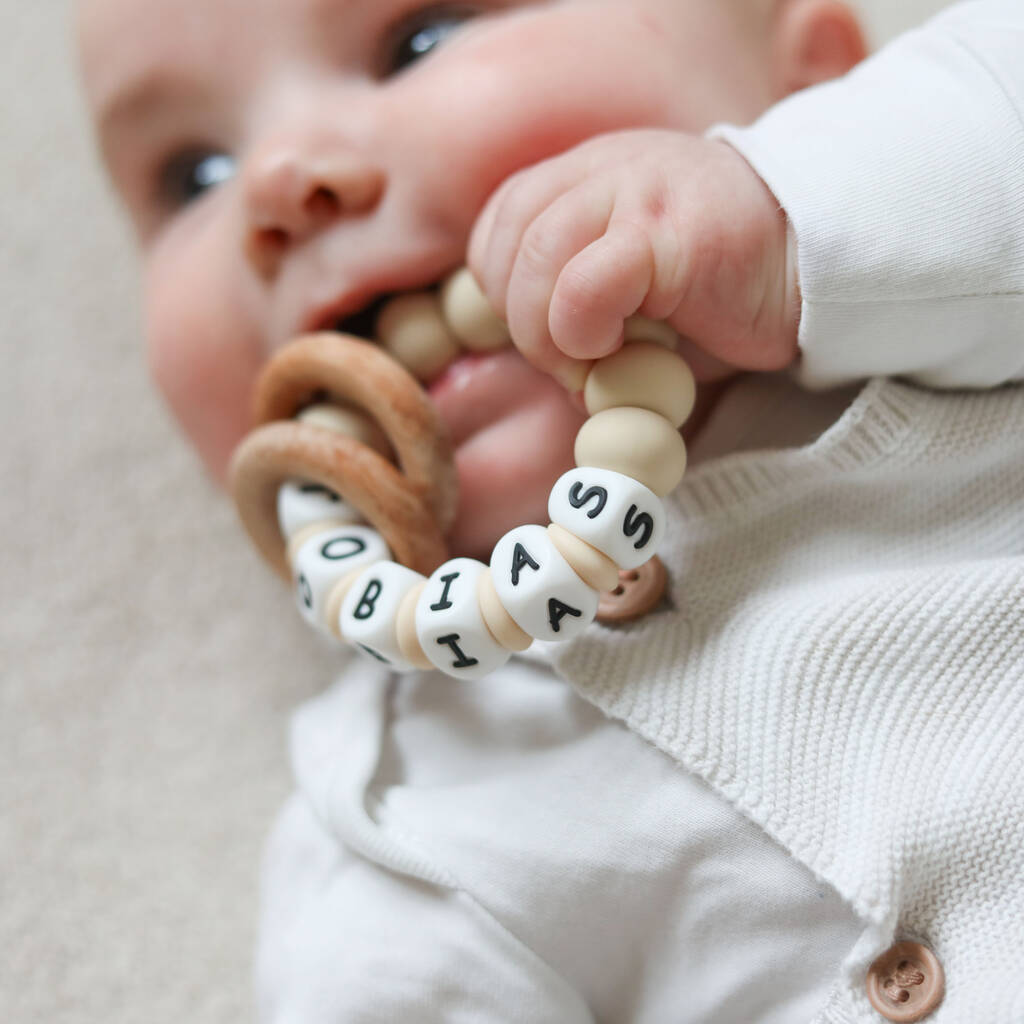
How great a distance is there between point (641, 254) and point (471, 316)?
0.17 m

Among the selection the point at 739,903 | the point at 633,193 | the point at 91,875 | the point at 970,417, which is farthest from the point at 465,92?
the point at 91,875

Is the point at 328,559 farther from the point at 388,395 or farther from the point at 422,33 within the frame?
the point at 422,33

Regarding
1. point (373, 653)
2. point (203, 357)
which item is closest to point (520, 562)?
point (373, 653)

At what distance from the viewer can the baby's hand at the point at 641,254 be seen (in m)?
0.56

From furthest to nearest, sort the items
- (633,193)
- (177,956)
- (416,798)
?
(177,956) → (416,798) → (633,193)

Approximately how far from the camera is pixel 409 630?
604 mm

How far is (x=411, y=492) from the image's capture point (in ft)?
2.17

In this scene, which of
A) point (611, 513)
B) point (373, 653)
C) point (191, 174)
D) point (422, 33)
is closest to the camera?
point (611, 513)

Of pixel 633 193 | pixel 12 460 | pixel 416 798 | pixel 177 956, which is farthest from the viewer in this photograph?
pixel 12 460

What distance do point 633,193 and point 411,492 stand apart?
0.22 m

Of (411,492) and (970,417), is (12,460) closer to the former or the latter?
(411,492)

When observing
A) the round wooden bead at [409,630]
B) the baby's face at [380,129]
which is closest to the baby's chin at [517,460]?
the baby's face at [380,129]

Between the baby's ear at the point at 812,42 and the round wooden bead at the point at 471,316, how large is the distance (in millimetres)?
319

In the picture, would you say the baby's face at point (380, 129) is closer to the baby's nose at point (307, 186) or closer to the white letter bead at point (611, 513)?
the baby's nose at point (307, 186)
